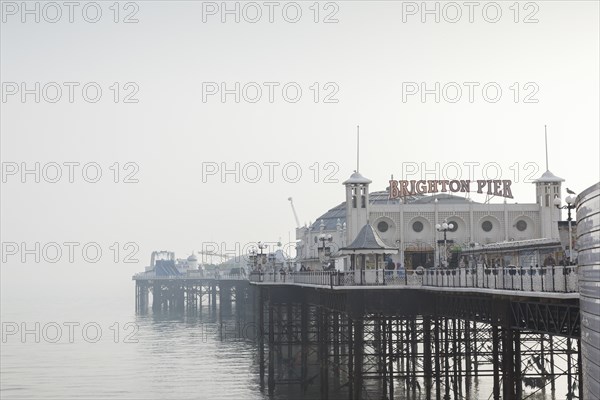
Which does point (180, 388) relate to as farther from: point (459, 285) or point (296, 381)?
point (459, 285)

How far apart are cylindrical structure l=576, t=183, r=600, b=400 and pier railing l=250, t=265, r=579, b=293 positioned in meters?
2.55

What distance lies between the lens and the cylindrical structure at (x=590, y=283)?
27.1 meters

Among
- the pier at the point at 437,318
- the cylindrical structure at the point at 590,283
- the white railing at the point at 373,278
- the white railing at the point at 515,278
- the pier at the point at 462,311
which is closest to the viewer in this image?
the cylindrical structure at the point at 590,283

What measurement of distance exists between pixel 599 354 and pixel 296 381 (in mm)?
46988

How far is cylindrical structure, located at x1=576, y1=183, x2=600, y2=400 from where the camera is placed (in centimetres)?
2708

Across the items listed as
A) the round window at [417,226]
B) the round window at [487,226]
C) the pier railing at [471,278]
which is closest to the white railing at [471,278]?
the pier railing at [471,278]

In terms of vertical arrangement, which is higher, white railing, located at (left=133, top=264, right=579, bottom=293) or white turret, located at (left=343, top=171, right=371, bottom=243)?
white turret, located at (left=343, top=171, right=371, bottom=243)

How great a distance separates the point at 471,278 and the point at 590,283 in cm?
1471

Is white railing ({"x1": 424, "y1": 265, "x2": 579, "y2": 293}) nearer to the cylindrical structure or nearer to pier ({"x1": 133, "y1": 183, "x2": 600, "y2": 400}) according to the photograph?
pier ({"x1": 133, "y1": 183, "x2": 600, "y2": 400})

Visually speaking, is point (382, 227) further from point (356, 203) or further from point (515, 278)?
point (515, 278)

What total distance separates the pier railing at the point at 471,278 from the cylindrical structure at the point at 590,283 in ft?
8.37

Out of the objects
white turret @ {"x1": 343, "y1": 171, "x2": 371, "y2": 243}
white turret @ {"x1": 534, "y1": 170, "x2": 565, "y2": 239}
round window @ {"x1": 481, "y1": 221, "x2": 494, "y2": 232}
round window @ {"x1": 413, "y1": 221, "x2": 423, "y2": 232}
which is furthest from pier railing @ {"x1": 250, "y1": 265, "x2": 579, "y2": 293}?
white turret @ {"x1": 534, "y1": 170, "x2": 565, "y2": 239}

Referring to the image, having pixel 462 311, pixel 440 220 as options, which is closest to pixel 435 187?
pixel 440 220

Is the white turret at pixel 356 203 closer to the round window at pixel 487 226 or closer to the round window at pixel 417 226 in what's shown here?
the round window at pixel 417 226
